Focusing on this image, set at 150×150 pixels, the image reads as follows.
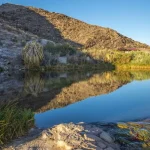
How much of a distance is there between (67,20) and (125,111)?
52.9 m

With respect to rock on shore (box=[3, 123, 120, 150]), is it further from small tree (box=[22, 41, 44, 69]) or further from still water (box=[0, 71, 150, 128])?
small tree (box=[22, 41, 44, 69])

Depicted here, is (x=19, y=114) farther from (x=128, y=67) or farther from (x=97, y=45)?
(x=97, y=45)

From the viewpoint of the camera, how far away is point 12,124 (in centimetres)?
750

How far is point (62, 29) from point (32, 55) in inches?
1202

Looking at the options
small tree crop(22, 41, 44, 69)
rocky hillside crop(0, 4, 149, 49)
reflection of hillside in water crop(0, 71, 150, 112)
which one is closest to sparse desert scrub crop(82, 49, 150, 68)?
small tree crop(22, 41, 44, 69)

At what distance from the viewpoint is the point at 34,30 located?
57781mm

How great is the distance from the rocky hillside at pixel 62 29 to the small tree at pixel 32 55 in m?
23.0

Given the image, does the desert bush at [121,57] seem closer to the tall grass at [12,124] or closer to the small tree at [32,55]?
the small tree at [32,55]

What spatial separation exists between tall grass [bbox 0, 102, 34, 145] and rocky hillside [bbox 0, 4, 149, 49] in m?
46.5

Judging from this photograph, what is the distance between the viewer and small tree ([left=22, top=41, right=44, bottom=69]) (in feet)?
100

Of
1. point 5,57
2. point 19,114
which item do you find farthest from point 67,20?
point 19,114

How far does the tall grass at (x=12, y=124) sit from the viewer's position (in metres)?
7.29

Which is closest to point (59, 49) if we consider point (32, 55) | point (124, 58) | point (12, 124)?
point (32, 55)

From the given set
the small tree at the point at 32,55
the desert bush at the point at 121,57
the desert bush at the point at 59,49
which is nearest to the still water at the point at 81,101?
the small tree at the point at 32,55
